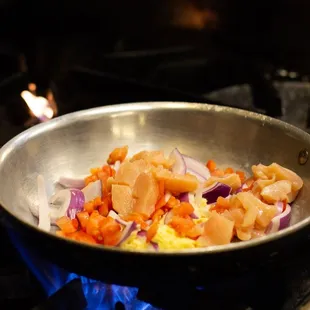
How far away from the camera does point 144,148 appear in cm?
118

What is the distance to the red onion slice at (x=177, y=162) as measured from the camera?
3.44 feet

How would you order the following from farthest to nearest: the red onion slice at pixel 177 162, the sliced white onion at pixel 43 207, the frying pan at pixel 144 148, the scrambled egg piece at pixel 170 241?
the red onion slice at pixel 177 162
the sliced white onion at pixel 43 207
the scrambled egg piece at pixel 170 241
the frying pan at pixel 144 148

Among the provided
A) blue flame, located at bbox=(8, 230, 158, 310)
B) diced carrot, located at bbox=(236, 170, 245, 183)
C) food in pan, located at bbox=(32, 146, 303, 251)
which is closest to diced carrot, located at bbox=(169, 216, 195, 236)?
food in pan, located at bbox=(32, 146, 303, 251)

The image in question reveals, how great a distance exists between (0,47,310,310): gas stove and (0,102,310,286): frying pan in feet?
0.21

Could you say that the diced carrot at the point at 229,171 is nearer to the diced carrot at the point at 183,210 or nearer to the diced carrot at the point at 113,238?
the diced carrot at the point at 183,210

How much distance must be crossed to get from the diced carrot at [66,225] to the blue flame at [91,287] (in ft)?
0.21

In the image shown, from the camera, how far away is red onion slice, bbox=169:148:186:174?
105cm

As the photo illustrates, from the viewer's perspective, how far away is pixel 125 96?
1.48 meters

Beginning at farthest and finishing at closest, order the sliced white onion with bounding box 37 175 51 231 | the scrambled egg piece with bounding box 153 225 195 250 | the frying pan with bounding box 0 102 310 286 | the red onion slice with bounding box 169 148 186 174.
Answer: the red onion slice with bounding box 169 148 186 174, the sliced white onion with bounding box 37 175 51 231, the scrambled egg piece with bounding box 153 225 195 250, the frying pan with bounding box 0 102 310 286

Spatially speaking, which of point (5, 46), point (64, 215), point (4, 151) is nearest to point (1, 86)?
point (5, 46)

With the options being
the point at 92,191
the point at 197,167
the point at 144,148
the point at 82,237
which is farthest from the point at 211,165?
the point at 82,237

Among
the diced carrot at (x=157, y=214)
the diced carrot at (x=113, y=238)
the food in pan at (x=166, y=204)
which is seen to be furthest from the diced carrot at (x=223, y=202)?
the diced carrot at (x=113, y=238)

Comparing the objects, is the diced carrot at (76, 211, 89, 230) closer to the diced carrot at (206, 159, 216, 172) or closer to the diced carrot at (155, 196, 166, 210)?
the diced carrot at (155, 196, 166, 210)

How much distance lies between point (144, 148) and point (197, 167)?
0.47 ft
